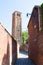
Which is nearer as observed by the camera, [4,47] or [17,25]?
[4,47]

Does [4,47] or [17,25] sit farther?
[17,25]

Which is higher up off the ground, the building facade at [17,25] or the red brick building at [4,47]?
the red brick building at [4,47]

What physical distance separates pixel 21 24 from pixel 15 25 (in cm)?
254

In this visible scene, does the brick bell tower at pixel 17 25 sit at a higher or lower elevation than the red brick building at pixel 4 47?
lower

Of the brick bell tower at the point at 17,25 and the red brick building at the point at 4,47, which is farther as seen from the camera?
the brick bell tower at the point at 17,25

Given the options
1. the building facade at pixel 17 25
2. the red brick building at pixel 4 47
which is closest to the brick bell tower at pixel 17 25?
the building facade at pixel 17 25

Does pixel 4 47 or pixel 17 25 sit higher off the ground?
pixel 4 47

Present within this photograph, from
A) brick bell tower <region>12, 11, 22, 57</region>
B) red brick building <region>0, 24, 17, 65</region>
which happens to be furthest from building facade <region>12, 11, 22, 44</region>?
red brick building <region>0, 24, 17, 65</region>

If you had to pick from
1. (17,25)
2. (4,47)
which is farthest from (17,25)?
(4,47)

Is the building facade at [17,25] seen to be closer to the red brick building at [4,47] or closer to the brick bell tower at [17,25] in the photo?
the brick bell tower at [17,25]

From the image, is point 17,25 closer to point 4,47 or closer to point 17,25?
point 17,25

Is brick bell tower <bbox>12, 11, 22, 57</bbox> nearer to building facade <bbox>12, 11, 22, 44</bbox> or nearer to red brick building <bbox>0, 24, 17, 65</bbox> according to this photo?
building facade <bbox>12, 11, 22, 44</bbox>

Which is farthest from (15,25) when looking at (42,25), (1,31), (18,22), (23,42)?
(1,31)

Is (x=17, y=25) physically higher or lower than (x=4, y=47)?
lower
